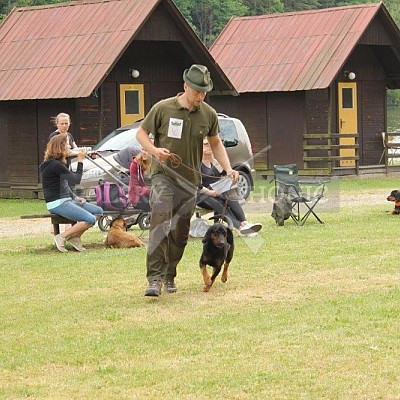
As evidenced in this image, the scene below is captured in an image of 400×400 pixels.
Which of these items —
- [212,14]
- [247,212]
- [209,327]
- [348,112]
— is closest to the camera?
[209,327]

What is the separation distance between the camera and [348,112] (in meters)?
31.3

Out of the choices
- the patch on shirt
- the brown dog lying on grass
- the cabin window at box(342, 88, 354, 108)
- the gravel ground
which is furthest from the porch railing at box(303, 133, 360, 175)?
the patch on shirt

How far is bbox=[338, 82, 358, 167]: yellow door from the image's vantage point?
31.0 meters

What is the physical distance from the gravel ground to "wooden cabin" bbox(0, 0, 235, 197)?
4.44 m

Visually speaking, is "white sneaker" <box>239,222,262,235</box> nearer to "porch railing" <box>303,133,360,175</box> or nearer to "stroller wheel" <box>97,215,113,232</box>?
"stroller wheel" <box>97,215,113,232</box>

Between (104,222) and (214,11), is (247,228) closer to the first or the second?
(104,222)

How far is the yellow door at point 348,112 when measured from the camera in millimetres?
30969

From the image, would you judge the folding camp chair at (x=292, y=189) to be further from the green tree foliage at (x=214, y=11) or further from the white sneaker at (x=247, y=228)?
the green tree foliage at (x=214, y=11)


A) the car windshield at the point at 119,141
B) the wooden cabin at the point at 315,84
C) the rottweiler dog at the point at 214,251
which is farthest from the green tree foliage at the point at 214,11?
A: the rottweiler dog at the point at 214,251

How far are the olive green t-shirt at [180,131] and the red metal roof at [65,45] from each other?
13.4 meters

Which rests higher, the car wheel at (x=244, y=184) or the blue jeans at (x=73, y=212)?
the blue jeans at (x=73, y=212)

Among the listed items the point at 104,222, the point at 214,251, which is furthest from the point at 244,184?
the point at 214,251

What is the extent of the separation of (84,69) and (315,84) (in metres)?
6.58

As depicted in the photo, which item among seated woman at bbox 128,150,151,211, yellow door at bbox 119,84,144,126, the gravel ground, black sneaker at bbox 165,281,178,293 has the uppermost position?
yellow door at bbox 119,84,144,126
